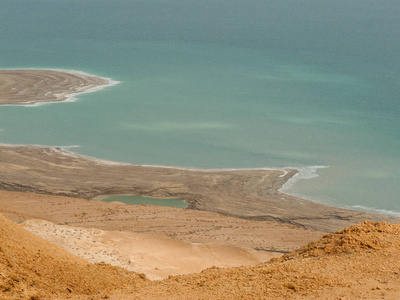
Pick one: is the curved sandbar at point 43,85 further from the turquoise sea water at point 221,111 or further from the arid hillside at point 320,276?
the arid hillside at point 320,276

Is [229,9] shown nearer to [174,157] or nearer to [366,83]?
[366,83]

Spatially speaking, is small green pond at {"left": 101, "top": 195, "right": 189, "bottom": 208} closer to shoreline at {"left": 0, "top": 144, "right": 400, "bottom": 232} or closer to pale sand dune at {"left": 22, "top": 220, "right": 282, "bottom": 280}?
shoreline at {"left": 0, "top": 144, "right": 400, "bottom": 232}

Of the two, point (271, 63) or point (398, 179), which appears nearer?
point (398, 179)

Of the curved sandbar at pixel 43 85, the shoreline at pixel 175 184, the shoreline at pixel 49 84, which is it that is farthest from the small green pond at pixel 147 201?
the curved sandbar at pixel 43 85

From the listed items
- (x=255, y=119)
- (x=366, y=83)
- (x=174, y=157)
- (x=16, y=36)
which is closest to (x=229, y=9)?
(x=16, y=36)

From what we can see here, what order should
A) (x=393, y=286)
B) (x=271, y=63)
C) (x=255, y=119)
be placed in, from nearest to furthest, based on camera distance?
(x=393, y=286), (x=255, y=119), (x=271, y=63)


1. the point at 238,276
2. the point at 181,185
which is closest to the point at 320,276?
the point at 238,276
